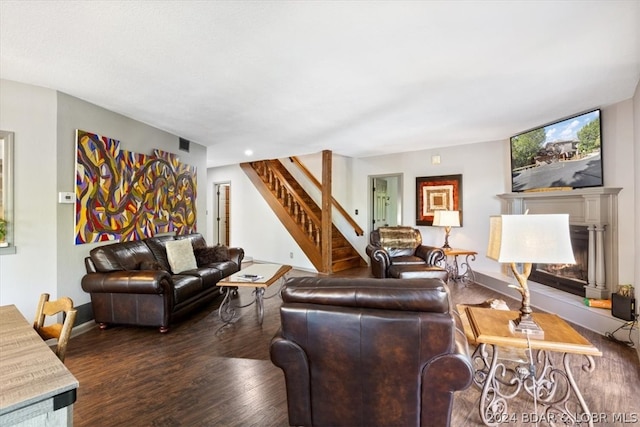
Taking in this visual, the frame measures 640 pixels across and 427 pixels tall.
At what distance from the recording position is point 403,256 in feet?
16.3

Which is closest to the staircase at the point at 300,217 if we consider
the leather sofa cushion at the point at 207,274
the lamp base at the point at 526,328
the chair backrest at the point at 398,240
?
the chair backrest at the point at 398,240

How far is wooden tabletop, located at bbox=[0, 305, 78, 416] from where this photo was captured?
81 cm

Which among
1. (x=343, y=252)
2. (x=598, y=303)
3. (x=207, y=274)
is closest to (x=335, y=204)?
(x=343, y=252)

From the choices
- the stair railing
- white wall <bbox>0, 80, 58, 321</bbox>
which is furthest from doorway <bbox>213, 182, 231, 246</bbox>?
white wall <bbox>0, 80, 58, 321</bbox>

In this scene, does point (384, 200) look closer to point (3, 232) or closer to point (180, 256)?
point (180, 256)

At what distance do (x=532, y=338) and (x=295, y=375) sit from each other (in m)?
1.32

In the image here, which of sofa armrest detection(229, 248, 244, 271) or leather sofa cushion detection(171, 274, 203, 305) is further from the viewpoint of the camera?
sofa armrest detection(229, 248, 244, 271)

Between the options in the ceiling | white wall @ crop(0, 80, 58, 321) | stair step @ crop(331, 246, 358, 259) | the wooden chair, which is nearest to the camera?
the wooden chair

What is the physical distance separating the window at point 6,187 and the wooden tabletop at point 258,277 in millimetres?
1870

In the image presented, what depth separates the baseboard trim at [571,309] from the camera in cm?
293

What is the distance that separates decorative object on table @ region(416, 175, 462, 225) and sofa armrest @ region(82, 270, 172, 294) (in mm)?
4618

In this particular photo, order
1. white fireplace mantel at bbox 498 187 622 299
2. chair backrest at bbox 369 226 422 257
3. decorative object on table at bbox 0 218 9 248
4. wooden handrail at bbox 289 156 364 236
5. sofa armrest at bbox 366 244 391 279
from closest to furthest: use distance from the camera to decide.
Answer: decorative object on table at bbox 0 218 9 248 < white fireplace mantel at bbox 498 187 622 299 < sofa armrest at bbox 366 244 391 279 < chair backrest at bbox 369 226 422 257 < wooden handrail at bbox 289 156 364 236

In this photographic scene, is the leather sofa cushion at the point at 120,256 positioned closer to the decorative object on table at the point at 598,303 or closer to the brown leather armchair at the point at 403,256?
the brown leather armchair at the point at 403,256

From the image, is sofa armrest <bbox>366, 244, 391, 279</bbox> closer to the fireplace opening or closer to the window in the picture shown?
the fireplace opening
